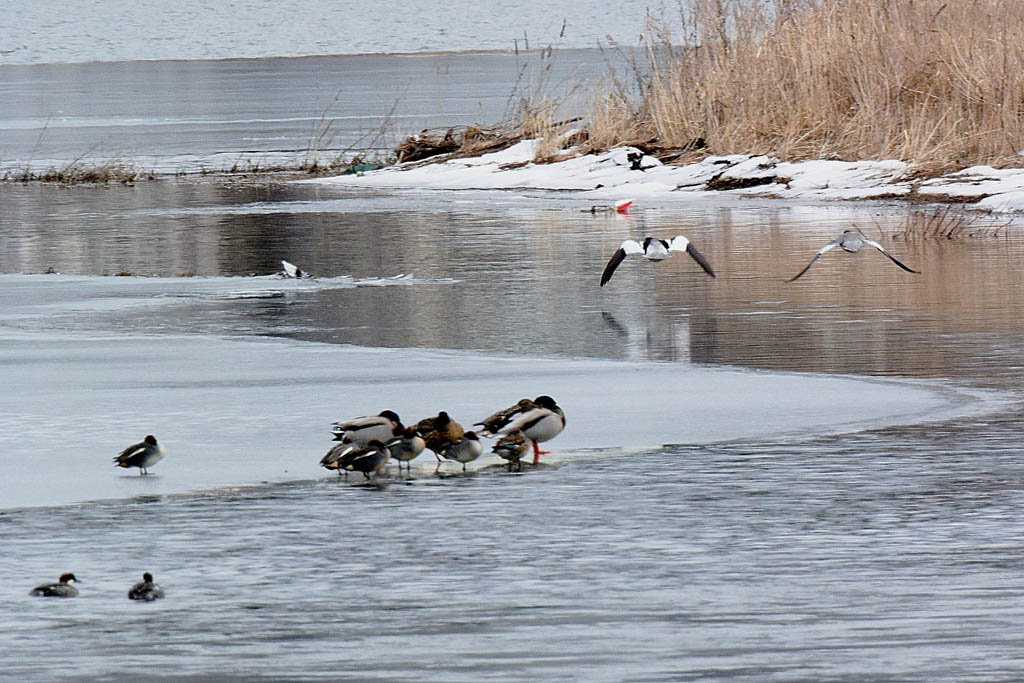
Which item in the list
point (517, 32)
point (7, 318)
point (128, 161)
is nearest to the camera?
point (7, 318)

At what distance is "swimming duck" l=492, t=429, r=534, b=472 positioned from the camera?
6.42m

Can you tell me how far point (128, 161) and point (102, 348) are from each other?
17.4 m

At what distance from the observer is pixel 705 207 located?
17.5 metres

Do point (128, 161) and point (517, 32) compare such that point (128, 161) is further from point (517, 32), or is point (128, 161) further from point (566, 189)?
point (517, 32)

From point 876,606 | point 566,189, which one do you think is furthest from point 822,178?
point 876,606

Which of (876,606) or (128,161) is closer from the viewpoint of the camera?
(876,606)

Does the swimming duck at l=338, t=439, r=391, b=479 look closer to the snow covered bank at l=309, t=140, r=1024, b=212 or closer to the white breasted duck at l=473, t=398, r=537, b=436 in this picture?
the white breasted duck at l=473, t=398, r=537, b=436

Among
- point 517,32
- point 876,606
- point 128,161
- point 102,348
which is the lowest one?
point 876,606

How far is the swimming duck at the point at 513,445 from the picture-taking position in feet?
21.1

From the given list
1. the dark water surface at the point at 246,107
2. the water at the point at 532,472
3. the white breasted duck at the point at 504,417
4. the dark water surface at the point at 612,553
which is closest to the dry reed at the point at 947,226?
the water at the point at 532,472

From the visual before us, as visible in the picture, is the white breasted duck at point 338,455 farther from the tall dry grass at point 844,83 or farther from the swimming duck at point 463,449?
the tall dry grass at point 844,83

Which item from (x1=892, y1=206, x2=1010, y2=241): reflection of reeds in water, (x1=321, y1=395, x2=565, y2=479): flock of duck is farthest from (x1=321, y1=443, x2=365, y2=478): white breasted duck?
(x1=892, y1=206, x2=1010, y2=241): reflection of reeds in water

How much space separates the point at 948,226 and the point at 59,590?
1100 cm

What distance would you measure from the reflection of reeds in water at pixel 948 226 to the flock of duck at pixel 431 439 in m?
7.94
